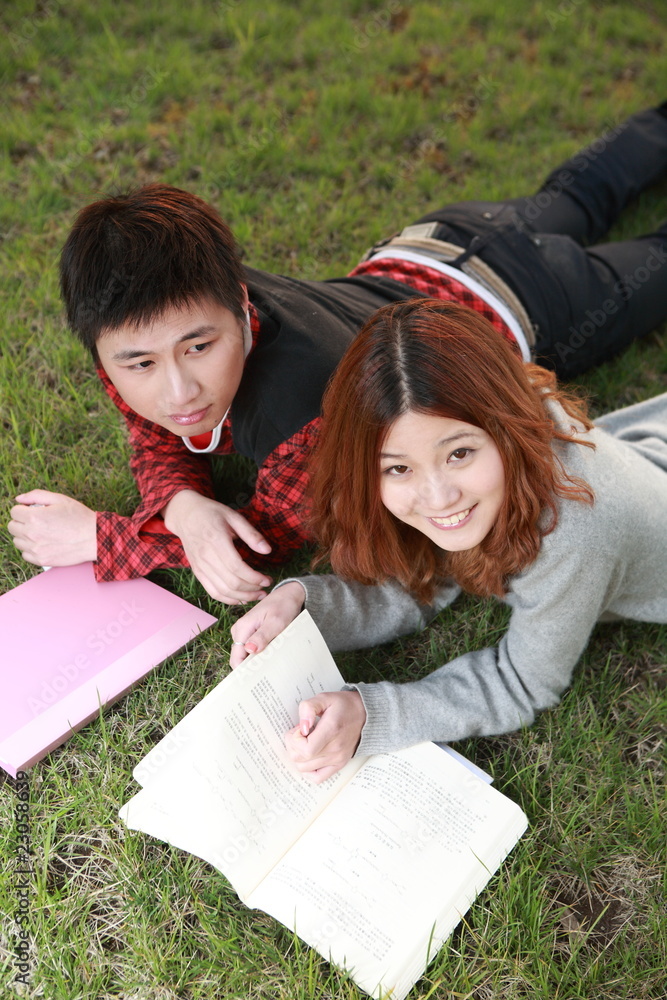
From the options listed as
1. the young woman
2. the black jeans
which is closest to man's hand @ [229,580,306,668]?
the young woman

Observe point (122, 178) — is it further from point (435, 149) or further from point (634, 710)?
point (634, 710)

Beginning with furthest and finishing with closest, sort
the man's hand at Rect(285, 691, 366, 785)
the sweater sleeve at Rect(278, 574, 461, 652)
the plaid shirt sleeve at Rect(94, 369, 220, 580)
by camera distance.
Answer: the plaid shirt sleeve at Rect(94, 369, 220, 580), the sweater sleeve at Rect(278, 574, 461, 652), the man's hand at Rect(285, 691, 366, 785)

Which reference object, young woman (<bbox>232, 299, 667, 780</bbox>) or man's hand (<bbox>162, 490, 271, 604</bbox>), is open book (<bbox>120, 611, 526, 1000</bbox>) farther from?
man's hand (<bbox>162, 490, 271, 604</bbox>)

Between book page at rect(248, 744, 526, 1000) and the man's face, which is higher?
the man's face

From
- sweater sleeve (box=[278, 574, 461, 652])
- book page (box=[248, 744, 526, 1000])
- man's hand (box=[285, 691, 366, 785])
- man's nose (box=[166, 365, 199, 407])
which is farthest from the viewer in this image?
sweater sleeve (box=[278, 574, 461, 652])

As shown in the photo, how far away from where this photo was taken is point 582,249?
2.33m

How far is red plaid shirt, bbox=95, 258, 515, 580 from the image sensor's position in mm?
1722

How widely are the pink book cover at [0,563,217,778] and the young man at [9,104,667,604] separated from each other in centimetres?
7

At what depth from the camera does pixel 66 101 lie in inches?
127

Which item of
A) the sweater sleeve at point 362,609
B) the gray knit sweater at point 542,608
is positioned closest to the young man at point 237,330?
the sweater sleeve at point 362,609

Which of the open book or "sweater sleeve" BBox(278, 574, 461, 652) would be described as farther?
"sweater sleeve" BBox(278, 574, 461, 652)

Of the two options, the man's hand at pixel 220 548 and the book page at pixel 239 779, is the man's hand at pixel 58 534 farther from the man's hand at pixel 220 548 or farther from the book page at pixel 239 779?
the book page at pixel 239 779

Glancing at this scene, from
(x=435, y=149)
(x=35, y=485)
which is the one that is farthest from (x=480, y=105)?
(x=35, y=485)

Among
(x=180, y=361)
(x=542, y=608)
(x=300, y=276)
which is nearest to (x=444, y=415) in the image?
(x=542, y=608)
